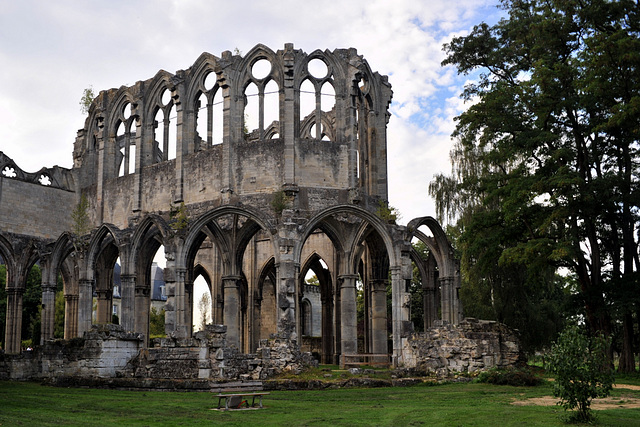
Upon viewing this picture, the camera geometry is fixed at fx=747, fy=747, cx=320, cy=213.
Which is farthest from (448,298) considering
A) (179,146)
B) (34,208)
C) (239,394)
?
(34,208)

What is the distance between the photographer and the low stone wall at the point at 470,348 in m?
23.0

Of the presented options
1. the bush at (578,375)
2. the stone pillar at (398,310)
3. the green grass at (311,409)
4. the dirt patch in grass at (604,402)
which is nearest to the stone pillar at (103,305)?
the green grass at (311,409)

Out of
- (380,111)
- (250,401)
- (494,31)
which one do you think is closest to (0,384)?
(250,401)

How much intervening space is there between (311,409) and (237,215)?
663 inches

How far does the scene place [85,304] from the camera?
3048cm

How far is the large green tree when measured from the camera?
24.5m

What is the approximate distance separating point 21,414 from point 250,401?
5.21m

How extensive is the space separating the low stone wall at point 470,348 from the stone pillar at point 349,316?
241 inches

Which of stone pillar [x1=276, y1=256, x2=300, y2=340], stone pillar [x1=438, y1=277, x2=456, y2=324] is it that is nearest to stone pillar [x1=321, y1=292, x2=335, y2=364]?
stone pillar [x1=438, y1=277, x2=456, y2=324]

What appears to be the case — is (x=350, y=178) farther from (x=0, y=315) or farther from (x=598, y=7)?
(x=0, y=315)

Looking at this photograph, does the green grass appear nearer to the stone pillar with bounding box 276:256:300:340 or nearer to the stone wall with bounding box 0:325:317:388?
the stone wall with bounding box 0:325:317:388

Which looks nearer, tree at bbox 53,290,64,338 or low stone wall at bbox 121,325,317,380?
low stone wall at bbox 121,325,317,380

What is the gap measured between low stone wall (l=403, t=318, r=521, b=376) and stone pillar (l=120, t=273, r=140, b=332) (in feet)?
36.1

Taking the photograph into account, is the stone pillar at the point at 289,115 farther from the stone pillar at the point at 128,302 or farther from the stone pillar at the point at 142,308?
the stone pillar at the point at 142,308
